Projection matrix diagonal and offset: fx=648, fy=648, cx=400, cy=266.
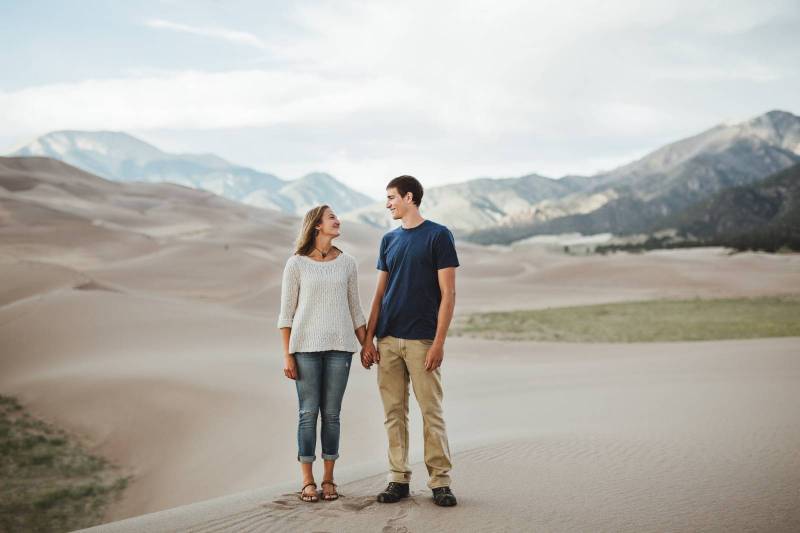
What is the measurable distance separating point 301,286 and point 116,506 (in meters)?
5.30

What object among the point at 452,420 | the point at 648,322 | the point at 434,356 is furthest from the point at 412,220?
the point at 648,322

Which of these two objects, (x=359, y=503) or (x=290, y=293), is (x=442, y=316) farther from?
(x=359, y=503)

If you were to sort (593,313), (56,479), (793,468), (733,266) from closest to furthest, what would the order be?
(793,468) < (56,479) < (593,313) < (733,266)

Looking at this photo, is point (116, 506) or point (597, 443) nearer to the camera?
point (597, 443)

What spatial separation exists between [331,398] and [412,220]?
1.48 m

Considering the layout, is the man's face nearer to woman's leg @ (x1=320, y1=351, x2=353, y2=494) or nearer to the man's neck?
the man's neck

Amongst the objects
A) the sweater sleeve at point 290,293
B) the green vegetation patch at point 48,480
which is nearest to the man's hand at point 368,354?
the sweater sleeve at point 290,293

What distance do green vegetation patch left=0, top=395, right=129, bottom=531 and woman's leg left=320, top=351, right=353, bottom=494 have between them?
446 centimetres

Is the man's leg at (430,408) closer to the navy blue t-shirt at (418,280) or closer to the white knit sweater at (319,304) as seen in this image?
the navy blue t-shirt at (418,280)

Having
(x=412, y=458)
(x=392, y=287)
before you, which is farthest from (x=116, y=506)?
(x=392, y=287)

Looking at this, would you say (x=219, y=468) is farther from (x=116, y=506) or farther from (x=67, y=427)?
(x=67, y=427)

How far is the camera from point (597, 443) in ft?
23.0

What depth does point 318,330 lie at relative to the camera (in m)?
4.82

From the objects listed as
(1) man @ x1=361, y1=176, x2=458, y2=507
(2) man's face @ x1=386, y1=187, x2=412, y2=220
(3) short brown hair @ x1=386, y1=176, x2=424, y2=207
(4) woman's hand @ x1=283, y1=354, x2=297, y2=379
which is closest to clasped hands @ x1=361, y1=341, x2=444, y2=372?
(1) man @ x1=361, y1=176, x2=458, y2=507
